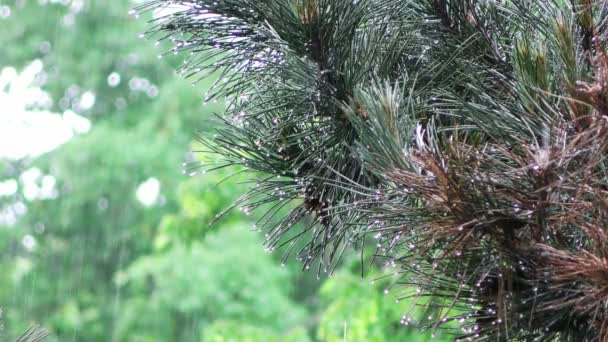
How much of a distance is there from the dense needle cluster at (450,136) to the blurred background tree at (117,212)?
4.62m

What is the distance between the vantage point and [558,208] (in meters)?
1.37

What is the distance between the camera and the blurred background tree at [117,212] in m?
7.49

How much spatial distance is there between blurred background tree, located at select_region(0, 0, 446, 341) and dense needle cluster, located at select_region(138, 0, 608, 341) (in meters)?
4.62

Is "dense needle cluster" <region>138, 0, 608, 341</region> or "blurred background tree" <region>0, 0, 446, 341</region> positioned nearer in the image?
"dense needle cluster" <region>138, 0, 608, 341</region>

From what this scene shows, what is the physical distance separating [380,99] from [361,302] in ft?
13.8

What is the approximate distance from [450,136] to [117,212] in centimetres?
839

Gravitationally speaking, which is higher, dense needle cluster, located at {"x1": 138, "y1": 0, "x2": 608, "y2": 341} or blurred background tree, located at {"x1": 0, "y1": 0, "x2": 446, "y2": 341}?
dense needle cluster, located at {"x1": 138, "y1": 0, "x2": 608, "y2": 341}

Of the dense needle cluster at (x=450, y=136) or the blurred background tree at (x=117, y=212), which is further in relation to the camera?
the blurred background tree at (x=117, y=212)

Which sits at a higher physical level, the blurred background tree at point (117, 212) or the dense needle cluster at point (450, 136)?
the dense needle cluster at point (450, 136)

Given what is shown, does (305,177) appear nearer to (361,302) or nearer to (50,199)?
(361,302)

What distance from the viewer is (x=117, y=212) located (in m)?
9.62

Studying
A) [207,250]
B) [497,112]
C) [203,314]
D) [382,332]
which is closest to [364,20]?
[497,112]

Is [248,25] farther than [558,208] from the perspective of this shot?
Yes

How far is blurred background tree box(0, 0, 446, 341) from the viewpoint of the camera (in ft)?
24.6
